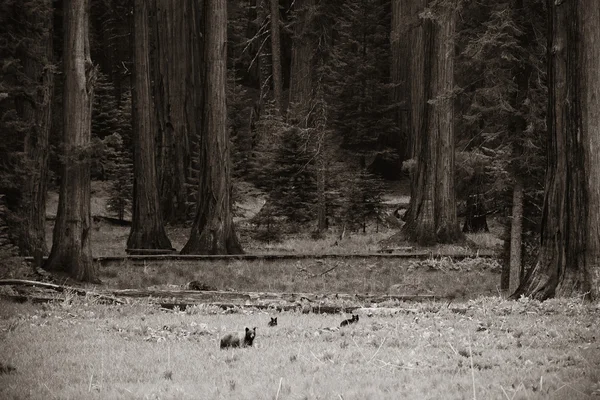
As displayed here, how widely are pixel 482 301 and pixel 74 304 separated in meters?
5.91

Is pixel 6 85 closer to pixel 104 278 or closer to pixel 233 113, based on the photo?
pixel 104 278

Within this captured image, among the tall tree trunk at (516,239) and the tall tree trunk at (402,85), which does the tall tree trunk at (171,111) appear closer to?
the tall tree trunk at (402,85)

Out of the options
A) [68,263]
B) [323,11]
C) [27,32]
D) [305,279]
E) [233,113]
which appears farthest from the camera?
[233,113]

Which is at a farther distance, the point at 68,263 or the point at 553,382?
the point at 68,263

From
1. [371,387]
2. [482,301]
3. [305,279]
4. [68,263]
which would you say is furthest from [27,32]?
[371,387]

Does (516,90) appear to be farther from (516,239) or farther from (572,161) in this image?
(572,161)

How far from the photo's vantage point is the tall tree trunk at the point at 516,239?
48.9 feet

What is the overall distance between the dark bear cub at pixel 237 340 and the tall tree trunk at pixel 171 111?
19560 millimetres

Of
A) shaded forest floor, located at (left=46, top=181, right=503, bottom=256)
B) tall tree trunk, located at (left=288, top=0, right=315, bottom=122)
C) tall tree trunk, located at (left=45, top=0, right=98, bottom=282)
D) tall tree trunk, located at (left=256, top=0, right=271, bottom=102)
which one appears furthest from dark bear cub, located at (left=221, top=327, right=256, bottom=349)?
tall tree trunk, located at (left=256, top=0, right=271, bottom=102)

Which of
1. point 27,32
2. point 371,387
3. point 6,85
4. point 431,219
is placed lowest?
point 371,387

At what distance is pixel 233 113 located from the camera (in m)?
40.8

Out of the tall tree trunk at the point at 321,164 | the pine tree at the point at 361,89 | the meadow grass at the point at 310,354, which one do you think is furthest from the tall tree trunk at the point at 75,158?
the pine tree at the point at 361,89

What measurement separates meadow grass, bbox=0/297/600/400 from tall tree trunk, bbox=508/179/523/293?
166 inches

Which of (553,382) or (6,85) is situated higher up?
(6,85)
